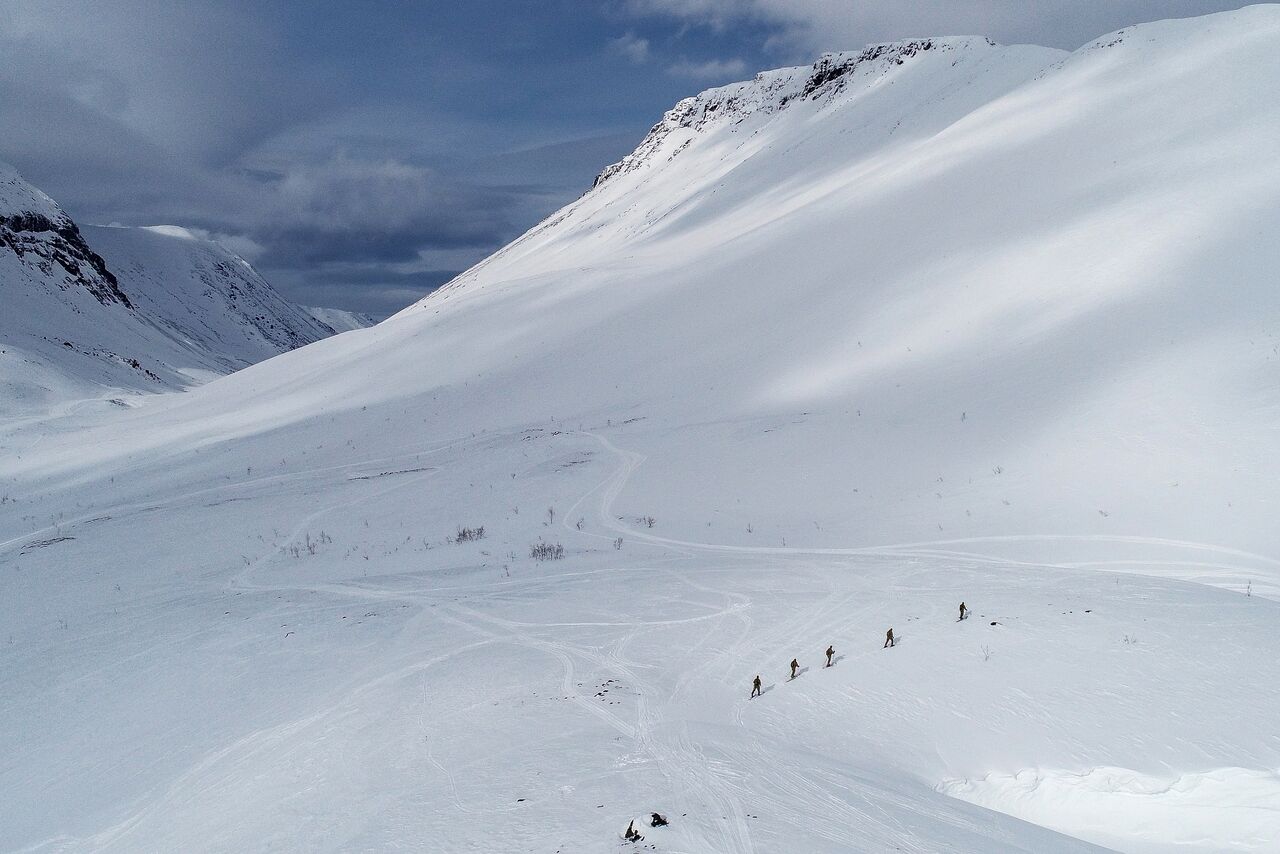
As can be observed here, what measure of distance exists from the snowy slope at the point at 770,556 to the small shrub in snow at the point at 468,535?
27 cm

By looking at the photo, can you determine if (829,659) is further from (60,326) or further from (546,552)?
(60,326)

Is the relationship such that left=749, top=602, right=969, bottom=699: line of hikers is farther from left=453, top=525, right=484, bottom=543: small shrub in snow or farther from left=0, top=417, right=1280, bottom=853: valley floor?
left=453, top=525, right=484, bottom=543: small shrub in snow

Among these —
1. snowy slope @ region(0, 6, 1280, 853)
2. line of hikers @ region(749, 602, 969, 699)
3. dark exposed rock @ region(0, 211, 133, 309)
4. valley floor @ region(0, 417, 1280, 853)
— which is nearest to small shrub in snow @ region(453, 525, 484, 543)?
snowy slope @ region(0, 6, 1280, 853)

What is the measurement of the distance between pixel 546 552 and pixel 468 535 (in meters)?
2.17

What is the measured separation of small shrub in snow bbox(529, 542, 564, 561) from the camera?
39.7ft

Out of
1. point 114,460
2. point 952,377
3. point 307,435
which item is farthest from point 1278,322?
point 114,460

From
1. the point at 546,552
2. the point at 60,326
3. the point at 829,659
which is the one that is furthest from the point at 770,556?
the point at 60,326

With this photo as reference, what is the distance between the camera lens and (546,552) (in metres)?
12.3

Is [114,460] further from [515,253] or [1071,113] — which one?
[515,253]

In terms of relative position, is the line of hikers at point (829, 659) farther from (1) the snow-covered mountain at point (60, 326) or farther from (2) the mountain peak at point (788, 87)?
(2) the mountain peak at point (788, 87)

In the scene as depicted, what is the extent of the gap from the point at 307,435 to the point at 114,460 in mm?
6768

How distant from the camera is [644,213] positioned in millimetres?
74500

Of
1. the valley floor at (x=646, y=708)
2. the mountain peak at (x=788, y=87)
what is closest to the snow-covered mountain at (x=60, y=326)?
the valley floor at (x=646, y=708)

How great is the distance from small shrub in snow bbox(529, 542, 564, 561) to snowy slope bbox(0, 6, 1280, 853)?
504 mm
